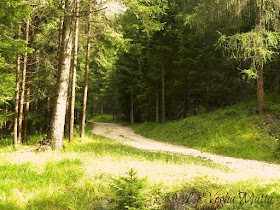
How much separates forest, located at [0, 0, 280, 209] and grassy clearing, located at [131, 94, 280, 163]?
58mm

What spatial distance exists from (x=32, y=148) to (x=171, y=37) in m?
18.2

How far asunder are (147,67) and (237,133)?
17.3 m

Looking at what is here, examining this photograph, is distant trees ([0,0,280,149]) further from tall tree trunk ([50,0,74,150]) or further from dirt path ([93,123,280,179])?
dirt path ([93,123,280,179])

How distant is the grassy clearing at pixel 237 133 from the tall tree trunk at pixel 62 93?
845 centimetres

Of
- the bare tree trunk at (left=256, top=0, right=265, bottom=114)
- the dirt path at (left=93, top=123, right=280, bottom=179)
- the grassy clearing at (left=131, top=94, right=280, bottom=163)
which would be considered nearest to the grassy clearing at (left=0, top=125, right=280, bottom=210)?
the dirt path at (left=93, top=123, right=280, bottom=179)

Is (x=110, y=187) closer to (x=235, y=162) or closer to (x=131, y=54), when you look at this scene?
(x=235, y=162)

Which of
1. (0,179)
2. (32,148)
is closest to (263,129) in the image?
(32,148)

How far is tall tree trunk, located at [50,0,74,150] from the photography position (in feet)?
28.4

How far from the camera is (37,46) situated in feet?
45.7

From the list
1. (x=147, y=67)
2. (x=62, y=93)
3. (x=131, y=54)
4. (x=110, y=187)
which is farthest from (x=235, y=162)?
(x=147, y=67)

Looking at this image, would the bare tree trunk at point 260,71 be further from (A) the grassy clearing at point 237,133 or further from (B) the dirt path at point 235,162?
(B) the dirt path at point 235,162

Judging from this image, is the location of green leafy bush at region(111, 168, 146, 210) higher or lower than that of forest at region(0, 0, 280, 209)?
lower

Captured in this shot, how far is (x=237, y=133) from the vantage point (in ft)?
43.4

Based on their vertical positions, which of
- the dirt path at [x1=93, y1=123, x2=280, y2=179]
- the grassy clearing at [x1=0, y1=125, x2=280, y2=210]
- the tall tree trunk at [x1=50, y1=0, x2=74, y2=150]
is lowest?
the dirt path at [x1=93, y1=123, x2=280, y2=179]
